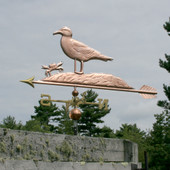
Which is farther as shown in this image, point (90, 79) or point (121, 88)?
point (121, 88)

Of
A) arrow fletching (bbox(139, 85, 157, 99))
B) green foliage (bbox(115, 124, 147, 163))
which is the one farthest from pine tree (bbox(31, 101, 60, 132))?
arrow fletching (bbox(139, 85, 157, 99))

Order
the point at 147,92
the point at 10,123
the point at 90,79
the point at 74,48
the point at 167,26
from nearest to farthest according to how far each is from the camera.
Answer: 1. the point at 90,79
2. the point at 74,48
3. the point at 147,92
4. the point at 167,26
5. the point at 10,123

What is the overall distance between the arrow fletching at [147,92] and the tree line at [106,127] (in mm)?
2192

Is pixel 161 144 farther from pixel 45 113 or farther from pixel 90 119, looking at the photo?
pixel 45 113

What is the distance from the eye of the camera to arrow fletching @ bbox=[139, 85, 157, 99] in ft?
33.0

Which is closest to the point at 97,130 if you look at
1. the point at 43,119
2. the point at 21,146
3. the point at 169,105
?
the point at 43,119

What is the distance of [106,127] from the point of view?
1505 inches

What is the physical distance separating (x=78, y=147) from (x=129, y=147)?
62.8 inches

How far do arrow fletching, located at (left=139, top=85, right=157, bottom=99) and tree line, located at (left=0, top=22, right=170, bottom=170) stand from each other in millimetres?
2192

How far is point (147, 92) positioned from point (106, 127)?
1120 inches

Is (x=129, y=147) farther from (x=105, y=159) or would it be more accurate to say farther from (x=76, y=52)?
(x=76, y=52)

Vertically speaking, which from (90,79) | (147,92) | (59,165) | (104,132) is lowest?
(59,165)

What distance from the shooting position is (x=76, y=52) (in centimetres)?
969

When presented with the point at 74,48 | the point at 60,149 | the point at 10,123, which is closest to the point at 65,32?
the point at 74,48
